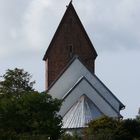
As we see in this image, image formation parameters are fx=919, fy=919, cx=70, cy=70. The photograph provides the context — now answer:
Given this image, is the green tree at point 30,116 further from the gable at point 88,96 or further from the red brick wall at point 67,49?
the red brick wall at point 67,49

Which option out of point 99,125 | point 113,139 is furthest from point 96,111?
point 113,139

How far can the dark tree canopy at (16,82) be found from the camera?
66.0 metres

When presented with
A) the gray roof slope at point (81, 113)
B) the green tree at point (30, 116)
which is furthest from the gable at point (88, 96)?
the green tree at point (30, 116)

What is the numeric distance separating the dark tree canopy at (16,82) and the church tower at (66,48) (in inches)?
634

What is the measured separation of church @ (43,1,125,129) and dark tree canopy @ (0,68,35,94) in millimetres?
5609

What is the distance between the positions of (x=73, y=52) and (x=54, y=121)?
32798 mm

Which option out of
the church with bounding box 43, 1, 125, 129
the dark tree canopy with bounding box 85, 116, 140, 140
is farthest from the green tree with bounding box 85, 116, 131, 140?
the church with bounding box 43, 1, 125, 129

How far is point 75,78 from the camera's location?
79625mm

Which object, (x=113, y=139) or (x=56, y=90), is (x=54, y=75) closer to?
(x=56, y=90)

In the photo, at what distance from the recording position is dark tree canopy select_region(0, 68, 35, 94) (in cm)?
6600

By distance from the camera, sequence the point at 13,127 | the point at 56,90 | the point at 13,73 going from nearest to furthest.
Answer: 1. the point at 13,127
2. the point at 13,73
3. the point at 56,90

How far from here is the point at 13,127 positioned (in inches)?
1962

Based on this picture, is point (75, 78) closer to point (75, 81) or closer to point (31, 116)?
point (75, 81)

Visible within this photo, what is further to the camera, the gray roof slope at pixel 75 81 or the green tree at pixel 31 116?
the gray roof slope at pixel 75 81
